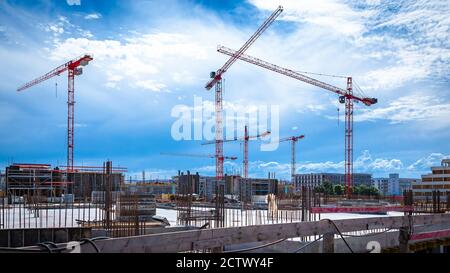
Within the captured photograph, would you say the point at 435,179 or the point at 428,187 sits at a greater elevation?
the point at 435,179

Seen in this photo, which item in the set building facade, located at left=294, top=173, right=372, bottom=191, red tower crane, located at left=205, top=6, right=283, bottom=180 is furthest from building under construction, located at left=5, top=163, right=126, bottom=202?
building facade, located at left=294, top=173, right=372, bottom=191

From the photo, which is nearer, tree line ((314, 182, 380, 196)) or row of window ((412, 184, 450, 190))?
row of window ((412, 184, 450, 190))

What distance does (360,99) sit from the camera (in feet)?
228

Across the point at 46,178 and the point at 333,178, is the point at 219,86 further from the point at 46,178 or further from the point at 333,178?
the point at 333,178

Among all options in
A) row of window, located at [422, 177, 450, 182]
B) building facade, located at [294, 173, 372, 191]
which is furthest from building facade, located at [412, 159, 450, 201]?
building facade, located at [294, 173, 372, 191]

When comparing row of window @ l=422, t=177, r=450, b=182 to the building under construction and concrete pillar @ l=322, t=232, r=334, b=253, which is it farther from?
concrete pillar @ l=322, t=232, r=334, b=253

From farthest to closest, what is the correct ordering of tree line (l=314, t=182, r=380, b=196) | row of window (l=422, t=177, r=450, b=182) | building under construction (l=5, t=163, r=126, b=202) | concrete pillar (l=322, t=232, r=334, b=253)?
tree line (l=314, t=182, r=380, b=196) < row of window (l=422, t=177, r=450, b=182) < building under construction (l=5, t=163, r=126, b=202) < concrete pillar (l=322, t=232, r=334, b=253)

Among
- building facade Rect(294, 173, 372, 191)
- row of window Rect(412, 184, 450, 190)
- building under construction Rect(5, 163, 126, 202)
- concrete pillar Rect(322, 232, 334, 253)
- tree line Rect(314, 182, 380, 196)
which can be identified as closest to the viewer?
concrete pillar Rect(322, 232, 334, 253)

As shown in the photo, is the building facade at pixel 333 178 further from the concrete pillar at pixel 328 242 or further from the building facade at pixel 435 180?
the concrete pillar at pixel 328 242

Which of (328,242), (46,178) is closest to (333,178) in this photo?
(46,178)

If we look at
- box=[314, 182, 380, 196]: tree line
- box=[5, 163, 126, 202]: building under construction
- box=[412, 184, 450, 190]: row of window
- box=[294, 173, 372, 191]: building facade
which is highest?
box=[5, 163, 126, 202]: building under construction

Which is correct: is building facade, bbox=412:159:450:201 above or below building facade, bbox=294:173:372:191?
above
